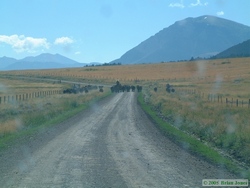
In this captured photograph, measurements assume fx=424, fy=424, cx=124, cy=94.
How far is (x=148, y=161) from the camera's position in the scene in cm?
1268

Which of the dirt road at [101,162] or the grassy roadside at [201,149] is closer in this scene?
the dirt road at [101,162]

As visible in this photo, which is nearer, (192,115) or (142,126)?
(142,126)

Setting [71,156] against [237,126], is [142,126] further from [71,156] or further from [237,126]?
[71,156]

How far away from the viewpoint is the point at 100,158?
43.3ft

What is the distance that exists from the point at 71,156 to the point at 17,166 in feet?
6.72

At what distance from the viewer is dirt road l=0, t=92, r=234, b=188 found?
1009 centimetres

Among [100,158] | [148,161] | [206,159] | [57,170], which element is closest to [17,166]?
[57,170]

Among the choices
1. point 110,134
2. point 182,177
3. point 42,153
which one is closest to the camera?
point 182,177

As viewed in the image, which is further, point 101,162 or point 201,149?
point 201,149

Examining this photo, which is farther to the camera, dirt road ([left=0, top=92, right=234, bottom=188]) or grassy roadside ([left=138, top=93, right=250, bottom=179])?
grassy roadside ([left=138, top=93, right=250, bottom=179])

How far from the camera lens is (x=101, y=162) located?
12500mm

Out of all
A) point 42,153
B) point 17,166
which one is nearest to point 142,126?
point 42,153

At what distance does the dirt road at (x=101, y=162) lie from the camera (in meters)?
10.1

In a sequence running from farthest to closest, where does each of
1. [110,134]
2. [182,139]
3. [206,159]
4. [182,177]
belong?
[110,134] < [182,139] < [206,159] < [182,177]
